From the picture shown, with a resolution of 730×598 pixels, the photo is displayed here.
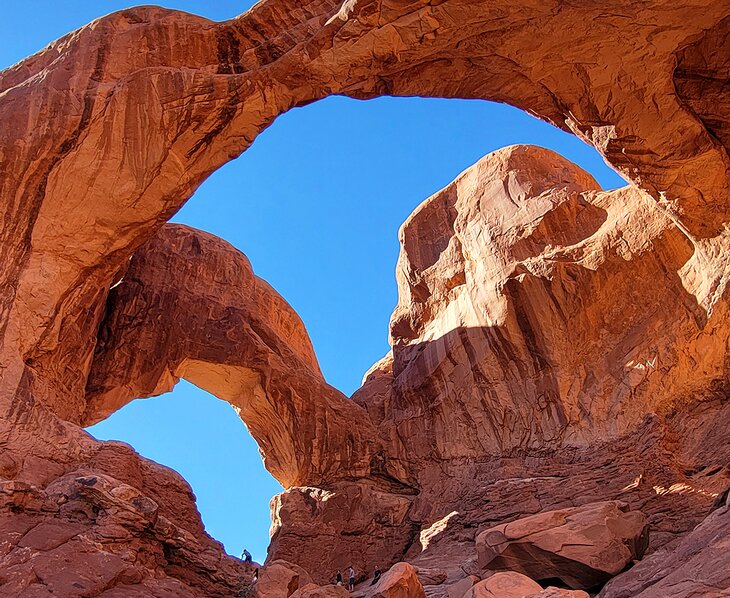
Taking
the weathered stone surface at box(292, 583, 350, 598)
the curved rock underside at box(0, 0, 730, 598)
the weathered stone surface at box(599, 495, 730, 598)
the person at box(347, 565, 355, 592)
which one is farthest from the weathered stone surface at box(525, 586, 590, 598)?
the person at box(347, 565, 355, 592)

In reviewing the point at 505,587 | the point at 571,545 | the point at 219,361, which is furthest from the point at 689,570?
the point at 219,361

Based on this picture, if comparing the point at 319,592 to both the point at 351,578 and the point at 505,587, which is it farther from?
the point at 351,578

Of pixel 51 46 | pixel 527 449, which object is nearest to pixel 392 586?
pixel 527 449

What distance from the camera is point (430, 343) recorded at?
21.4 meters

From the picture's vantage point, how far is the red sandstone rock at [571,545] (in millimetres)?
11312

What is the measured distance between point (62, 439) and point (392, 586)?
6907 millimetres

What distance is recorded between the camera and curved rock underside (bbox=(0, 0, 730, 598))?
13.2 metres

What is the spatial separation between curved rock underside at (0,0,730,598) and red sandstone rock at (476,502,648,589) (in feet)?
2.07

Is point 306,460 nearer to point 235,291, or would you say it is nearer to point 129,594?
point 235,291

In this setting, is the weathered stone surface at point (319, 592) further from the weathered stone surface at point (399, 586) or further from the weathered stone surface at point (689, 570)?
the weathered stone surface at point (689, 570)

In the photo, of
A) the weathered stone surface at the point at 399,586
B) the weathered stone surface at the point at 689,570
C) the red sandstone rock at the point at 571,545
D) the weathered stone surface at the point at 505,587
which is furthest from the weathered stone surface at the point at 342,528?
the weathered stone surface at the point at 689,570

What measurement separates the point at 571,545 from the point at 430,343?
1021 centimetres

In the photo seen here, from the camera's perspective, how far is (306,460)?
20.0m

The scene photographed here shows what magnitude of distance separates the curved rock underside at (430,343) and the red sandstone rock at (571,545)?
0.63 m
